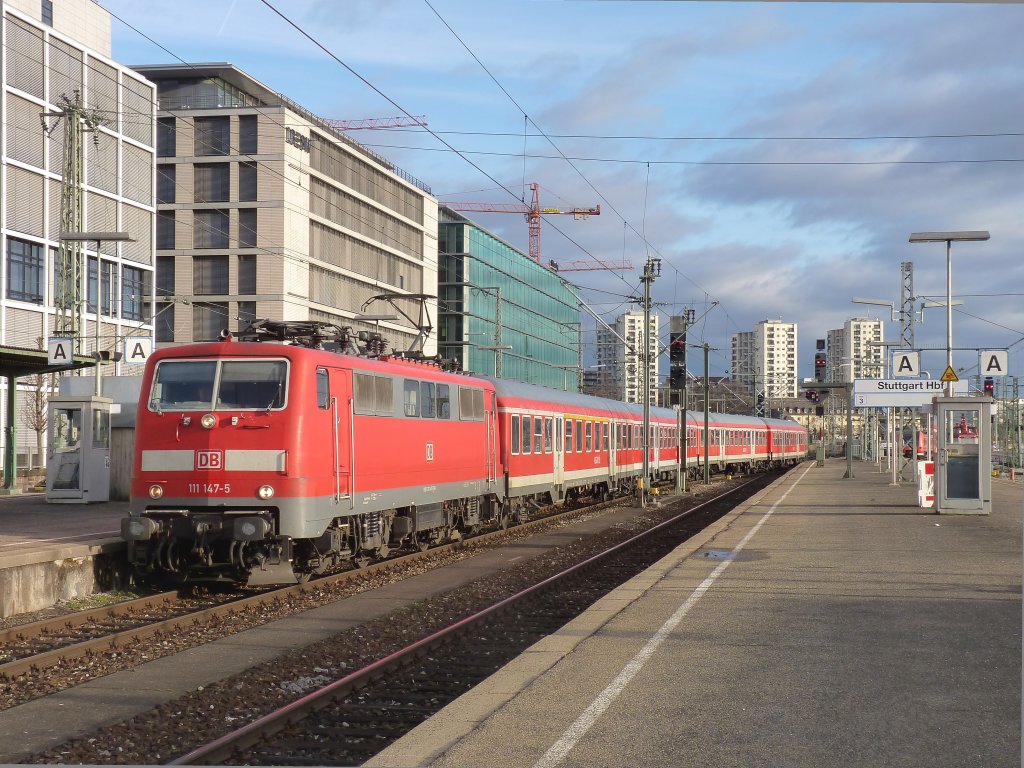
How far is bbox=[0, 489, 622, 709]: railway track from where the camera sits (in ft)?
33.5

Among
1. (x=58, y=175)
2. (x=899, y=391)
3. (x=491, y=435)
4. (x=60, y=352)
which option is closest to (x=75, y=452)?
(x=60, y=352)

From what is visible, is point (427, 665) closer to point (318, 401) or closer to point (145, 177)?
point (318, 401)

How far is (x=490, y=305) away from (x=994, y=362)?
67.2 meters

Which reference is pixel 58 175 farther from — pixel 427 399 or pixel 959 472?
pixel 959 472

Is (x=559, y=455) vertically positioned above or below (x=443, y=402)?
below

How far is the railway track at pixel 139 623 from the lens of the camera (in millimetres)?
10219

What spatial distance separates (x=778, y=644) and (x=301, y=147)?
62608mm

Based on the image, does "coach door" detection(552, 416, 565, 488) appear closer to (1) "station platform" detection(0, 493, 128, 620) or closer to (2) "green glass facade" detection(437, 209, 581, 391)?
(1) "station platform" detection(0, 493, 128, 620)

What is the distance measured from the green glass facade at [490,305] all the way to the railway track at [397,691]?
A: 68.3 meters

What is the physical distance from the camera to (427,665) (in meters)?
10.4

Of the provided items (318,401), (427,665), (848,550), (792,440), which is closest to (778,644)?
(427,665)

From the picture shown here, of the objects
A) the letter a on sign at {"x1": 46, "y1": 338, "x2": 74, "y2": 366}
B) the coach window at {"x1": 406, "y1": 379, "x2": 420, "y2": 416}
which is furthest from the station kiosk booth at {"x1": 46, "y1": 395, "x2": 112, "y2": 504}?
the coach window at {"x1": 406, "y1": 379, "x2": 420, "y2": 416}

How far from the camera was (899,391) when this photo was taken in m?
35.2

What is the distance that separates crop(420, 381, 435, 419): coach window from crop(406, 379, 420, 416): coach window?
19 centimetres
